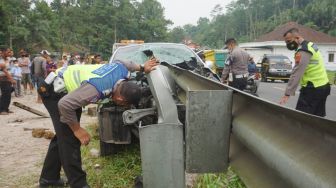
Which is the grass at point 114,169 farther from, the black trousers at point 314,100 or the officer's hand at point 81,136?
the black trousers at point 314,100

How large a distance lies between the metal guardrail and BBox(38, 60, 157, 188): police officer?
123cm

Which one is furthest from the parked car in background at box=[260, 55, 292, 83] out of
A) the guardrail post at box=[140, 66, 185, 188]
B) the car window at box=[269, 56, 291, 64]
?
the guardrail post at box=[140, 66, 185, 188]

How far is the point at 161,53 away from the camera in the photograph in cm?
727

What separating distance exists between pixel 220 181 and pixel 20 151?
3.44m

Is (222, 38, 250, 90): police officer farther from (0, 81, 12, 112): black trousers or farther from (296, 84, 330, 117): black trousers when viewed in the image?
(0, 81, 12, 112): black trousers

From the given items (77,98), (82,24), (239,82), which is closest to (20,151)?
(77,98)

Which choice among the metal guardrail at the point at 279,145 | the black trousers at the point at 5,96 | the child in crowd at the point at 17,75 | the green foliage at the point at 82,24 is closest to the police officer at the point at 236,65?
the black trousers at the point at 5,96

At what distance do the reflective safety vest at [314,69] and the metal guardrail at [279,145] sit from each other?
10.7 ft

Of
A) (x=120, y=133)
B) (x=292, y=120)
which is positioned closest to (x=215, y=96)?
(x=292, y=120)

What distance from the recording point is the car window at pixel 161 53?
276 inches

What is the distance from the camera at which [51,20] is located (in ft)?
163

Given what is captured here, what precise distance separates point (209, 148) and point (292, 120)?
0.97m

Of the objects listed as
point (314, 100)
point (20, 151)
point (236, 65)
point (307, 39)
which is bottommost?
point (20, 151)

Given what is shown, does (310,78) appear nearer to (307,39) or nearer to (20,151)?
(20,151)
